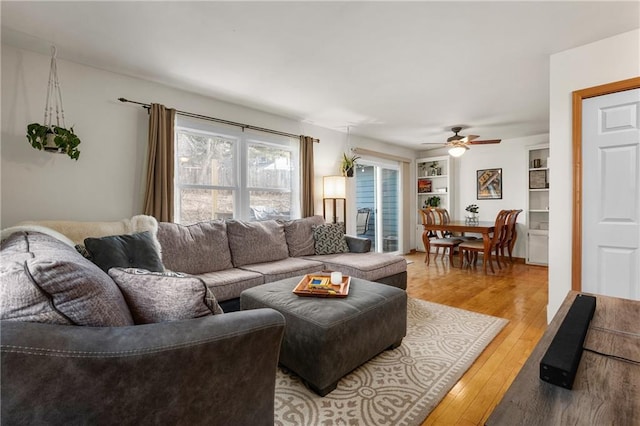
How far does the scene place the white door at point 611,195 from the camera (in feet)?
7.14

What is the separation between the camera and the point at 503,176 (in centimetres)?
561

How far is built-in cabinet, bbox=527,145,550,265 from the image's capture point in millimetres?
5074

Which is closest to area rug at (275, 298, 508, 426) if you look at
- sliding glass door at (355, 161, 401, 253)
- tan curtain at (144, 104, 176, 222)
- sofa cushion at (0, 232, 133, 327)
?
sofa cushion at (0, 232, 133, 327)

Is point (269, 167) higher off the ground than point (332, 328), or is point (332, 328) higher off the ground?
point (269, 167)

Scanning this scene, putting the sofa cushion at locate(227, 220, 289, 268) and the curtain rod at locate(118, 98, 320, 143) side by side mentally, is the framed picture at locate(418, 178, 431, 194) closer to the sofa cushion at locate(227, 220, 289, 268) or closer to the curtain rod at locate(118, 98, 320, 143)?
the curtain rod at locate(118, 98, 320, 143)

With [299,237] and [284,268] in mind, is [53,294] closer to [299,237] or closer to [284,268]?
[284,268]

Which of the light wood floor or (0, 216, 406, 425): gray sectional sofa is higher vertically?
(0, 216, 406, 425): gray sectional sofa

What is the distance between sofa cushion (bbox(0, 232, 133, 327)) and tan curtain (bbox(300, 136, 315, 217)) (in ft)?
11.1

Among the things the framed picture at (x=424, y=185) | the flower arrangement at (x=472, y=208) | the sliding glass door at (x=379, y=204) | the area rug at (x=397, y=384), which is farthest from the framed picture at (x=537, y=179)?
the area rug at (x=397, y=384)

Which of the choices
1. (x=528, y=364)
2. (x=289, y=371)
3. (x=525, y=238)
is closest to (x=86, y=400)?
(x=528, y=364)

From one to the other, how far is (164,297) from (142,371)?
0.26 metres

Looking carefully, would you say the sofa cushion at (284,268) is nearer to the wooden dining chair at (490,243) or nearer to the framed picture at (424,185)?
the wooden dining chair at (490,243)

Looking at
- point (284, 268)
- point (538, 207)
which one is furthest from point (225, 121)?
point (538, 207)

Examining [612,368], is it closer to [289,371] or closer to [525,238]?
[289,371]
